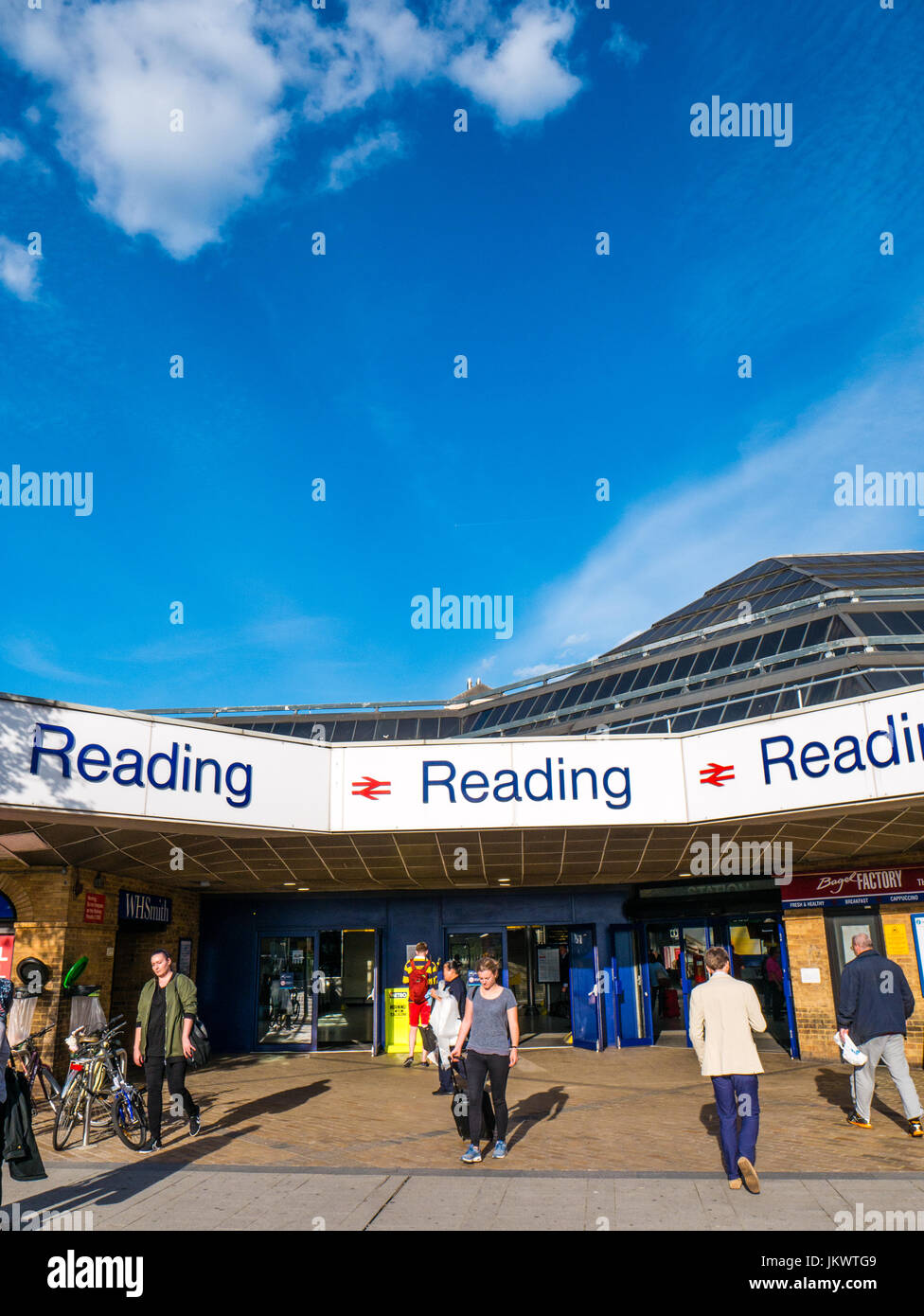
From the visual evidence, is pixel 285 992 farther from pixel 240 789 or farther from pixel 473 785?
pixel 473 785

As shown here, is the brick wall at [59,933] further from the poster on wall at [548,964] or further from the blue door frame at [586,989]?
A: the poster on wall at [548,964]

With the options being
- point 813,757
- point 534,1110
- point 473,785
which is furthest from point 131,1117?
point 813,757

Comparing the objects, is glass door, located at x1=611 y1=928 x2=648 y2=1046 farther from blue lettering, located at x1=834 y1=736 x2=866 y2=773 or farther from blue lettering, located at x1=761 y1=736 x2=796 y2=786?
blue lettering, located at x1=834 y1=736 x2=866 y2=773

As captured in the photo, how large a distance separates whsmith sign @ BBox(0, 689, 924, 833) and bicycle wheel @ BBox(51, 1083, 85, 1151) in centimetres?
288

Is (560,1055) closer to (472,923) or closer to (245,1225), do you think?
(472,923)

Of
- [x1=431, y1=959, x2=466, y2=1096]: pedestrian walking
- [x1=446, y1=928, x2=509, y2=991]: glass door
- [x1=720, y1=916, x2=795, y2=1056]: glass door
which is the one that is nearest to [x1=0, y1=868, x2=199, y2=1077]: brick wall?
[x1=431, y1=959, x2=466, y2=1096]: pedestrian walking

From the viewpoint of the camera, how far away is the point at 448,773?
1224 cm

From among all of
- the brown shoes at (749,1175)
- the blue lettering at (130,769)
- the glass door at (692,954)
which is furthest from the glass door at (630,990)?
the brown shoes at (749,1175)

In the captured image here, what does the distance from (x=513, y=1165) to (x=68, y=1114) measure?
15.0 ft

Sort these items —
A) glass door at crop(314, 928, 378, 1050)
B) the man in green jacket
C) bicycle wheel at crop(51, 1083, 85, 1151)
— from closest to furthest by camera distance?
the man in green jacket, bicycle wheel at crop(51, 1083, 85, 1151), glass door at crop(314, 928, 378, 1050)

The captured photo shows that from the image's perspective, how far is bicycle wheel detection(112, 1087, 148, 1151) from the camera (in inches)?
333

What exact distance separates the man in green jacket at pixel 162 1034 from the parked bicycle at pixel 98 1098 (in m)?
0.21

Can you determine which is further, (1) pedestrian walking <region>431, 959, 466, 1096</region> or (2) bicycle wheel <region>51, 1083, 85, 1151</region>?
(1) pedestrian walking <region>431, 959, 466, 1096</region>

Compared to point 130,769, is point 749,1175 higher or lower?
lower
